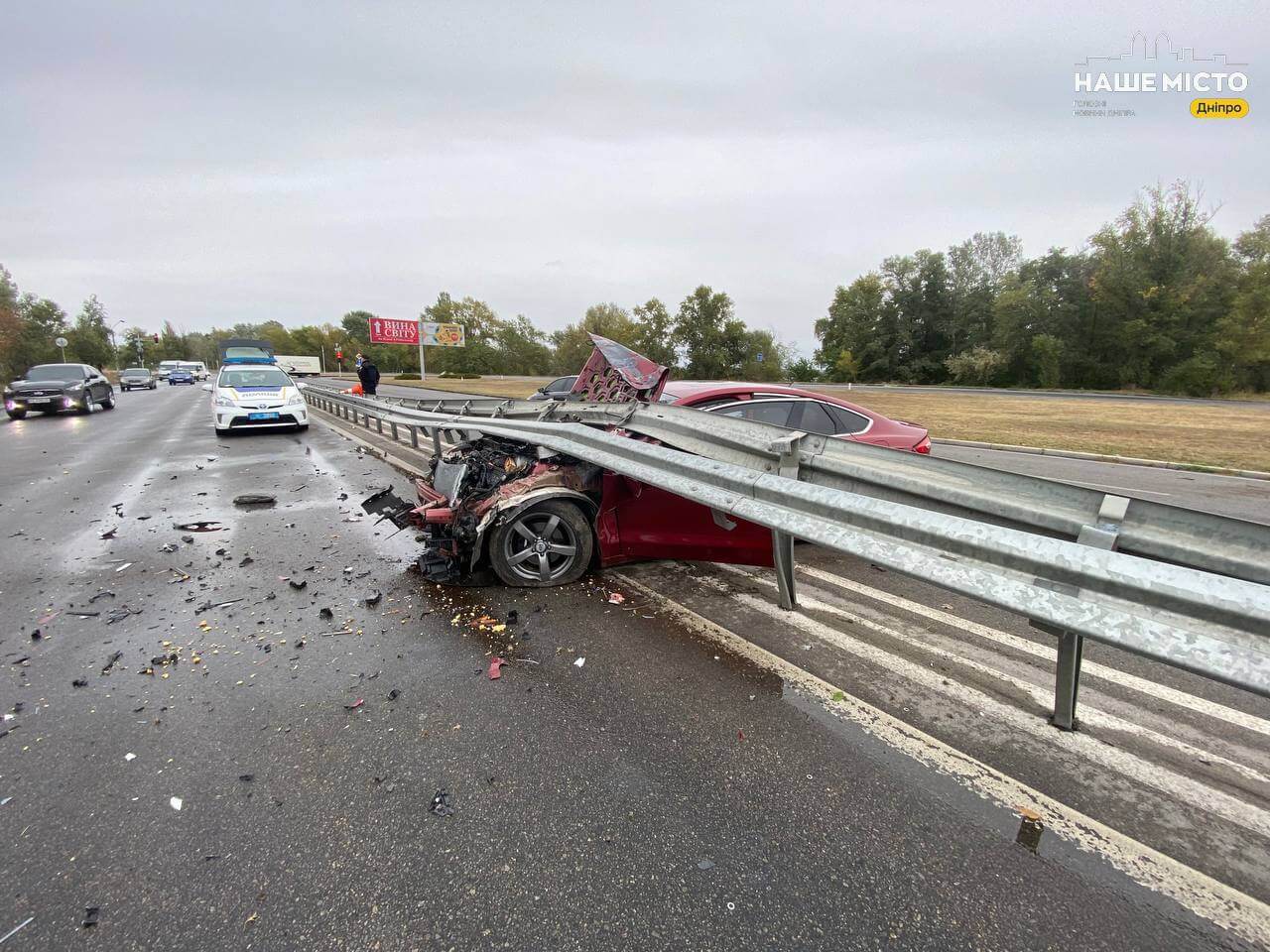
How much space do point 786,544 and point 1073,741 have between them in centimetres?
166

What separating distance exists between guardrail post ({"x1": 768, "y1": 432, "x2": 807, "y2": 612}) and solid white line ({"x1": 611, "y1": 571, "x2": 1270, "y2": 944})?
67cm

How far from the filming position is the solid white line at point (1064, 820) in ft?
5.60

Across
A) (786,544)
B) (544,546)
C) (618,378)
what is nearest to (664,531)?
(544,546)

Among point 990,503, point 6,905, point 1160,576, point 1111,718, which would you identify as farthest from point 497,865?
point 1111,718

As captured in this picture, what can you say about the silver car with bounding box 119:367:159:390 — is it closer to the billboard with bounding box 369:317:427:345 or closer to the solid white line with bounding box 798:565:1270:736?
the billboard with bounding box 369:317:427:345

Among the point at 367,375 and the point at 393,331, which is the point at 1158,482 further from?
the point at 393,331

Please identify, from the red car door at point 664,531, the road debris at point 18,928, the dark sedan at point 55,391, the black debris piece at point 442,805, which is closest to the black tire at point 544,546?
the red car door at point 664,531

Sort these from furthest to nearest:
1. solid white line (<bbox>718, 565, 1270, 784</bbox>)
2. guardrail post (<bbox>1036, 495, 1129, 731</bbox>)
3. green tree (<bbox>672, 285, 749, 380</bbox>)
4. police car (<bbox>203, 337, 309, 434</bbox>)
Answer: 1. green tree (<bbox>672, 285, 749, 380</bbox>)
2. police car (<bbox>203, 337, 309, 434</bbox>)
3. solid white line (<bbox>718, 565, 1270, 784</bbox>)
4. guardrail post (<bbox>1036, 495, 1129, 731</bbox>)

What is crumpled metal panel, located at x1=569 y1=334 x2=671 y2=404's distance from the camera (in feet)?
15.6

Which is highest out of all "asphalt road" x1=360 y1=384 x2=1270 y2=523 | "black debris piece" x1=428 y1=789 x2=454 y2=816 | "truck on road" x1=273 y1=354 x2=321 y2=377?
"truck on road" x1=273 y1=354 x2=321 y2=377

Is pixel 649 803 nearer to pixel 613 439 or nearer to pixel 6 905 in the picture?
pixel 6 905

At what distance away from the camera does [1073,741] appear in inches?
99.3

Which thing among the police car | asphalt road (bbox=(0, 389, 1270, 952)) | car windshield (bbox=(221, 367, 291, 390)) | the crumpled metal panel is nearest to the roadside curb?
the crumpled metal panel

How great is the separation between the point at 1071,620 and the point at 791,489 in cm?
131
